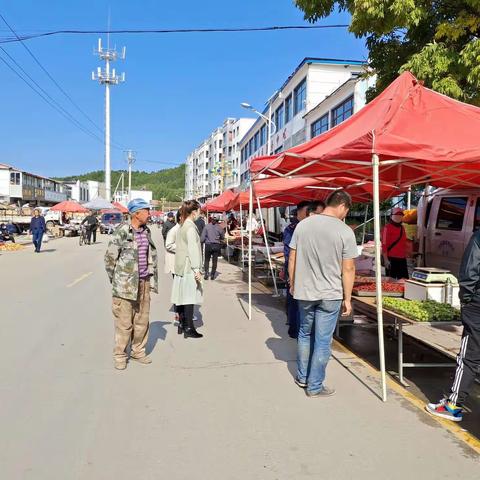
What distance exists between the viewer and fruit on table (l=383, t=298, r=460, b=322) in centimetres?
471

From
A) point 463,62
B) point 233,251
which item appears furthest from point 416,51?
point 233,251

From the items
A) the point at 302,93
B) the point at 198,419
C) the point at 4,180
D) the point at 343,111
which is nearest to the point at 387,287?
the point at 198,419

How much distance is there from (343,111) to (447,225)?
18.1 meters

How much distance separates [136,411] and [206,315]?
419cm

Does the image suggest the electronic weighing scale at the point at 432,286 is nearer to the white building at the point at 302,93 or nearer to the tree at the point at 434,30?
the tree at the point at 434,30

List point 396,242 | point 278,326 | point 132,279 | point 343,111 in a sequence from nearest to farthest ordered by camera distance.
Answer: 1. point 132,279
2. point 278,326
3. point 396,242
4. point 343,111

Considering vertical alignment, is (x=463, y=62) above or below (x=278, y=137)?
below

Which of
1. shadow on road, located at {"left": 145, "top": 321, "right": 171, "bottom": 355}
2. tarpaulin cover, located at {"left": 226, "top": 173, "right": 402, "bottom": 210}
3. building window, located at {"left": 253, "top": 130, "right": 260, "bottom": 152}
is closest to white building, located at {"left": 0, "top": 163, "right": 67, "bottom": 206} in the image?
building window, located at {"left": 253, "top": 130, "right": 260, "bottom": 152}

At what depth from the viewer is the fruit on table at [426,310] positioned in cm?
471

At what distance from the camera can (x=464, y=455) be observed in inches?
135

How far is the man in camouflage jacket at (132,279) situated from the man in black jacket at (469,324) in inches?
126

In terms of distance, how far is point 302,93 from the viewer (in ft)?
108

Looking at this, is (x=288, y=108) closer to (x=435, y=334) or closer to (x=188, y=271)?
(x=188, y=271)

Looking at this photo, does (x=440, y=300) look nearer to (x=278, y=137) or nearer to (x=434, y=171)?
(x=434, y=171)
